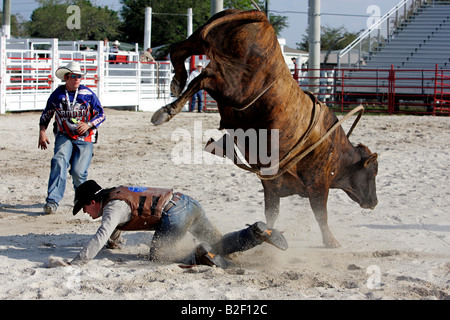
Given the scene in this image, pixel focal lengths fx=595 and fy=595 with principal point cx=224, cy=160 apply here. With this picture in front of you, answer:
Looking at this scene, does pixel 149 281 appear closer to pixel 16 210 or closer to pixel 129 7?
pixel 16 210

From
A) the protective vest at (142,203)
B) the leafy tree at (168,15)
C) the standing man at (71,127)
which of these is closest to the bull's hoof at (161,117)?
the protective vest at (142,203)

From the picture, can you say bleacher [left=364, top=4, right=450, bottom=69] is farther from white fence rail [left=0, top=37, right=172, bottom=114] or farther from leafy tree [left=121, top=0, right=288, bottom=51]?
leafy tree [left=121, top=0, right=288, bottom=51]

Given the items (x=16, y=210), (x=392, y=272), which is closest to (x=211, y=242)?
(x=392, y=272)

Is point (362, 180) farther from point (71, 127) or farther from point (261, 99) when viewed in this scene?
point (71, 127)

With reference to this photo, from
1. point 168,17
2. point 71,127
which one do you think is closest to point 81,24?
point 168,17

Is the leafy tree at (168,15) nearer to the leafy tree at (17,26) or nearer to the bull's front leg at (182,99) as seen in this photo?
the leafy tree at (17,26)

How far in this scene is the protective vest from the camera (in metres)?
4.93

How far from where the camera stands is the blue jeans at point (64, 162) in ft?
23.5

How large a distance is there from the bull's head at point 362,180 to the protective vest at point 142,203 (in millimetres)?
2025

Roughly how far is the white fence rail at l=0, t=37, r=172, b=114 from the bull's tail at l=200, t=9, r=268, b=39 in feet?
33.9

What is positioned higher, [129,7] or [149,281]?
[129,7]

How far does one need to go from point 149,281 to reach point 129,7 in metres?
50.2

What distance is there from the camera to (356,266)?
5109 millimetres
